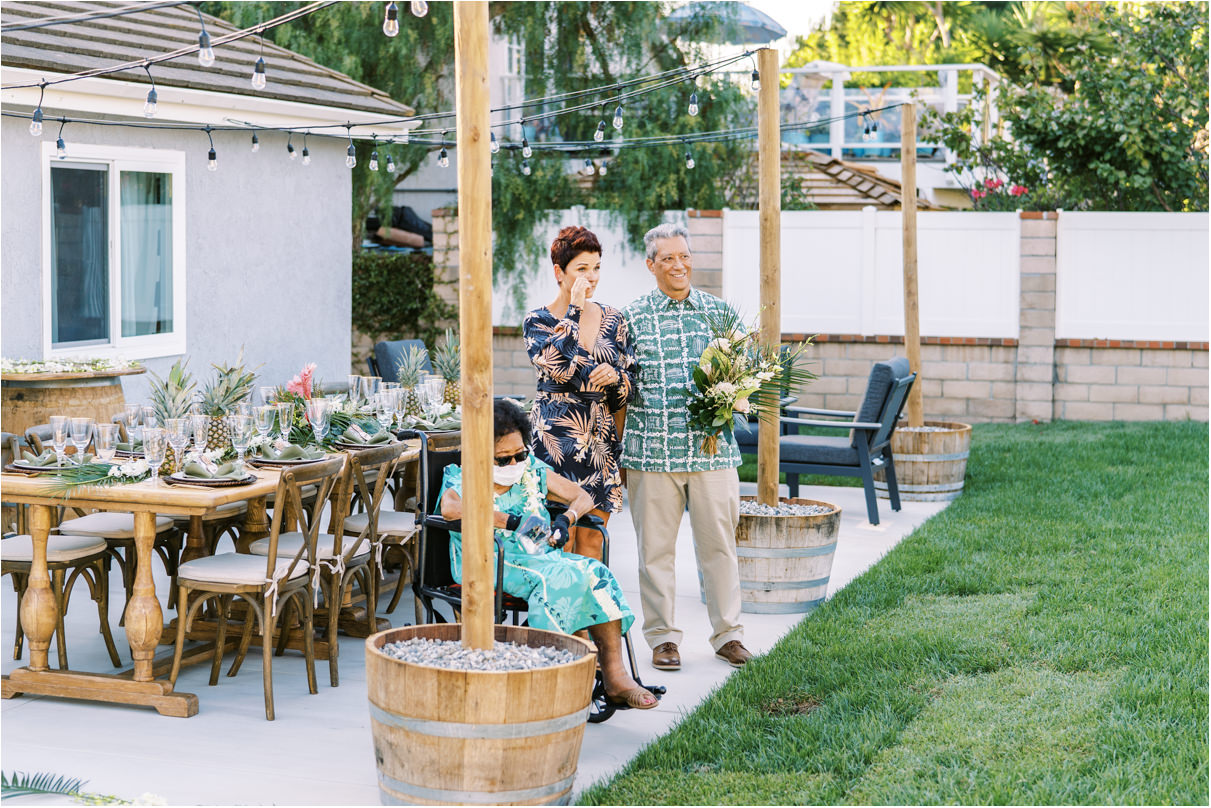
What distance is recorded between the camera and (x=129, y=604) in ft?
17.4

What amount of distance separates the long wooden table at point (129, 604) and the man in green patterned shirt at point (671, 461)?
165cm

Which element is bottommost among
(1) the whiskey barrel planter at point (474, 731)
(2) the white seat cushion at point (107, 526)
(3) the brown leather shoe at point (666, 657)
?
(3) the brown leather shoe at point (666, 657)

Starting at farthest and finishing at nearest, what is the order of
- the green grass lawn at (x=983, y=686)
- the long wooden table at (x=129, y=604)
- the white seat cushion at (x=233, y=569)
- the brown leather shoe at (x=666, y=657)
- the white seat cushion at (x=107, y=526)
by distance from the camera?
the white seat cushion at (x=107, y=526), the brown leather shoe at (x=666, y=657), the white seat cushion at (x=233, y=569), the long wooden table at (x=129, y=604), the green grass lawn at (x=983, y=686)

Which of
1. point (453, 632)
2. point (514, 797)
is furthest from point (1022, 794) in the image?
point (453, 632)

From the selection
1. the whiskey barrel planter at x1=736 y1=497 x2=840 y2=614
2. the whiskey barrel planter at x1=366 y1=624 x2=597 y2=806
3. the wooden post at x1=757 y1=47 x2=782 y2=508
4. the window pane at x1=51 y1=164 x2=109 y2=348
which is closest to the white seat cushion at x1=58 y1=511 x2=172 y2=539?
the whiskey barrel planter at x1=366 y1=624 x2=597 y2=806

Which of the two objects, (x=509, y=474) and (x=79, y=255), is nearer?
(x=509, y=474)

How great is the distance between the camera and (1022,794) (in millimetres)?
4105

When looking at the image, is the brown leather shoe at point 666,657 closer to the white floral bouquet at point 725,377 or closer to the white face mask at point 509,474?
the white floral bouquet at point 725,377

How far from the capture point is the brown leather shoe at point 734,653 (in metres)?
5.76

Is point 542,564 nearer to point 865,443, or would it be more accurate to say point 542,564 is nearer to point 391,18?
point 391,18

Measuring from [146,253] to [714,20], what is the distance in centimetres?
757

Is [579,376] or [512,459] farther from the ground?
[579,376]

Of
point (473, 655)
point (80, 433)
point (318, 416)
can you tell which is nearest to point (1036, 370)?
point (318, 416)

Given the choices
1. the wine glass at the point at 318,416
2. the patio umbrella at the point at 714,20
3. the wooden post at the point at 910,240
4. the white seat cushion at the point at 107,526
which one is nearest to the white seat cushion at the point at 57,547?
the white seat cushion at the point at 107,526
